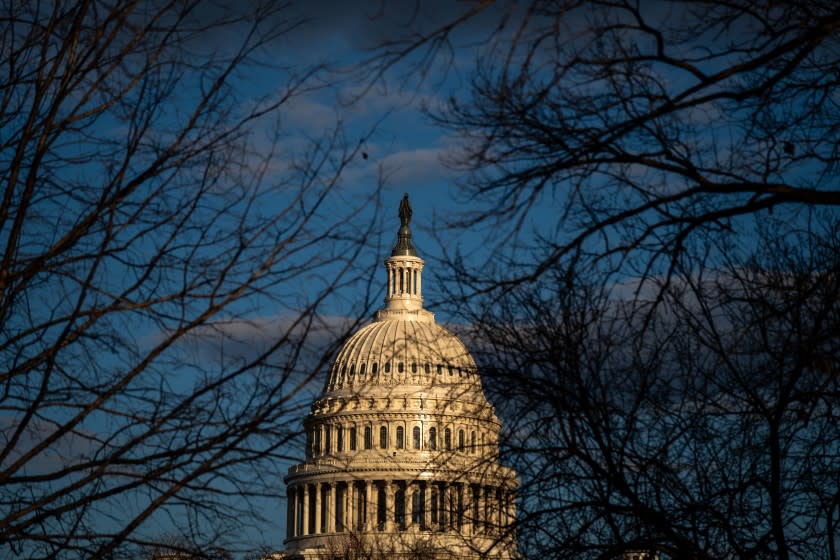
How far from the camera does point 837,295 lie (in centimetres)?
1192

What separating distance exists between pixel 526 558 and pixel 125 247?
17.3ft

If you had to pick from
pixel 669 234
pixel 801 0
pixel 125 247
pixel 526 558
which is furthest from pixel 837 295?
pixel 125 247

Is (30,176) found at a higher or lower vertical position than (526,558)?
higher

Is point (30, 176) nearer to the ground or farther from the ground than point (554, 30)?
nearer to the ground

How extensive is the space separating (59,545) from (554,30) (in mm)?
4325

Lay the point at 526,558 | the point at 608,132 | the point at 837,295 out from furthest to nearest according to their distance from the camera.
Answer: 1. the point at 526,558
2. the point at 837,295
3. the point at 608,132

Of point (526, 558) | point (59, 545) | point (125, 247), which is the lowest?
point (59, 545)

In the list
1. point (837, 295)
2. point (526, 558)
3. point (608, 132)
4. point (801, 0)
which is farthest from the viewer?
point (526, 558)

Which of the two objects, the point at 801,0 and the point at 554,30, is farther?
the point at 801,0

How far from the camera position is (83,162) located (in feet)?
33.5

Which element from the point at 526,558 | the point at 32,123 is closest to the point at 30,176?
the point at 32,123

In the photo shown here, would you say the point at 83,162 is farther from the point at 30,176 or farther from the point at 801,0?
the point at 801,0

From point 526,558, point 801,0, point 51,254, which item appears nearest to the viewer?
point 51,254

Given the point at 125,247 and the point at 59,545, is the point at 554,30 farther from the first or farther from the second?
the point at 59,545
